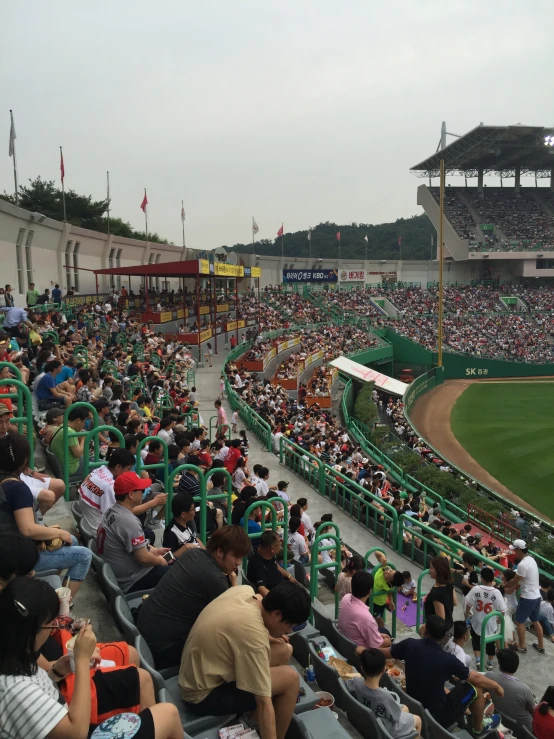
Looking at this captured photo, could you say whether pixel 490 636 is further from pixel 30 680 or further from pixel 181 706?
pixel 30 680

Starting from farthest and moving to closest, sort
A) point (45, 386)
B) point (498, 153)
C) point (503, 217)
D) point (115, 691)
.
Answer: point (503, 217) < point (498, 153) < point (45, 386) < point (115, 691)

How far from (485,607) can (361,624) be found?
6.96 ft

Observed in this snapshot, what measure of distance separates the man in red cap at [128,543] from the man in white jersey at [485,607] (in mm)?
3939

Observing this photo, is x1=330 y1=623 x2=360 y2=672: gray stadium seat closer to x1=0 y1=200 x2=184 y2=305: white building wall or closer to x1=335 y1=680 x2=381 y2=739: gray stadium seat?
x1=335 y1=680 x2=381 y2=739: gray stadium seat

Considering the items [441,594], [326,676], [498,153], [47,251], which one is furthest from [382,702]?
[498,153]

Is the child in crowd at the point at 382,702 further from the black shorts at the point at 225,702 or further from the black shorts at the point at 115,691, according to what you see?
the black shorts at the point at 115,691

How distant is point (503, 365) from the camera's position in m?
44.2

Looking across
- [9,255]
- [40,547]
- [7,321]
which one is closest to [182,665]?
[40,547]

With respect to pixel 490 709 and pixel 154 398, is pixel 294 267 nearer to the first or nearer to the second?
pixel 154 398

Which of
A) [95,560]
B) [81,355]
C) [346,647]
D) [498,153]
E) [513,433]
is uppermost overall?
[498,153]

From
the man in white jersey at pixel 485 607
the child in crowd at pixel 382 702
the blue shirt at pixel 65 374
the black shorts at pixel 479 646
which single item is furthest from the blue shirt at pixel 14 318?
the child in crowd at pixel 382 702

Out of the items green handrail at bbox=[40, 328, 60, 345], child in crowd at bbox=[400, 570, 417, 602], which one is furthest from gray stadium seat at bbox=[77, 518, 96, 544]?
green handrail at bbox=[40, 328, 60, 345]

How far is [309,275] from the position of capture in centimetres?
5094

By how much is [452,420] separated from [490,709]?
89.6ft
